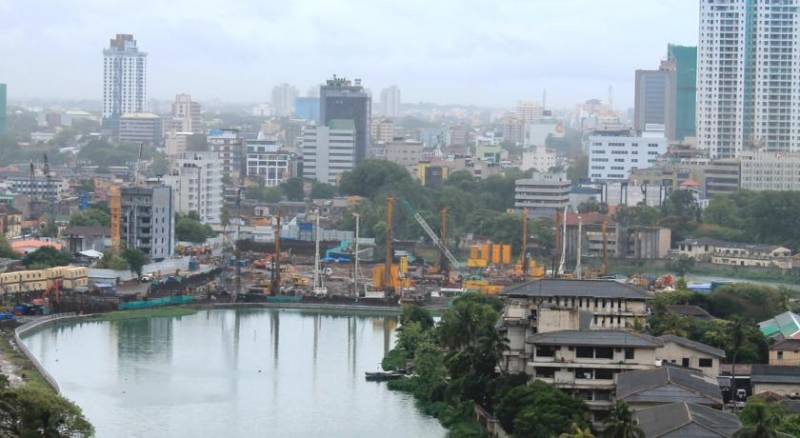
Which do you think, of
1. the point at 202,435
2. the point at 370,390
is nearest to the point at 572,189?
the point at 370,390

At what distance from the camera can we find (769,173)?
3694 centimetres

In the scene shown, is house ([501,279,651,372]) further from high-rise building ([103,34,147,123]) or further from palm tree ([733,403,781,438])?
high-rise building ([103,34,147,123])

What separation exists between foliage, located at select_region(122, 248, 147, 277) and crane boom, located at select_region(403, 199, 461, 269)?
14.5 feet

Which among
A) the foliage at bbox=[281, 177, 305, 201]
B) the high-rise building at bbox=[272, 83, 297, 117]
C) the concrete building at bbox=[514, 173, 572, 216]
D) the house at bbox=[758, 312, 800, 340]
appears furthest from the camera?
the high-rise building at bbox=[272, 83, 297, 117]

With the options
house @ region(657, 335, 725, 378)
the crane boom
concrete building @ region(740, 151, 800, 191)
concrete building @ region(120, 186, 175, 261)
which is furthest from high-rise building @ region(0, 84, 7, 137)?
house @ region(657, 335, 725, 378)

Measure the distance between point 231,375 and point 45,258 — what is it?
338 inches

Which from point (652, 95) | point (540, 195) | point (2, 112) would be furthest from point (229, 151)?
point (2, 112)

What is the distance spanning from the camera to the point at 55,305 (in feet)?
73.9

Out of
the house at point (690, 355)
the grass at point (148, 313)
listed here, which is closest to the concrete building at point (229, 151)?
the grass at point (148, 313)

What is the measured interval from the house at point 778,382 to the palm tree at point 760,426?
107 inches

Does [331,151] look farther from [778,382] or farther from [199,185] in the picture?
[778,382]

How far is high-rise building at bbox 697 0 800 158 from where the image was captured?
41.1 meters

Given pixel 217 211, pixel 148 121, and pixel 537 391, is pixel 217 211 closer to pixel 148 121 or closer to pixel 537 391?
pixel 537 391

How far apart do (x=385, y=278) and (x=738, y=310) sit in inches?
260
